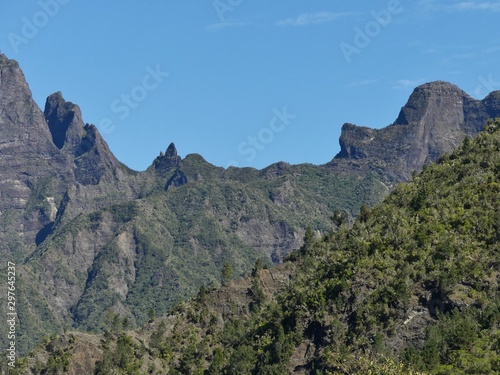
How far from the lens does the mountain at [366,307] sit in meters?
138

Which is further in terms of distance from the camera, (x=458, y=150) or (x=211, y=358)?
(x=458, y=150)

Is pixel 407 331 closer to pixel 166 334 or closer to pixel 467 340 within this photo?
pixel 467 340

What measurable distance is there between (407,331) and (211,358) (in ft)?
122

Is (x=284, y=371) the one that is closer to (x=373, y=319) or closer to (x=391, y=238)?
(x=373, y=319)

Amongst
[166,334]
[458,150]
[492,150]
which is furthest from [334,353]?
[458,150]

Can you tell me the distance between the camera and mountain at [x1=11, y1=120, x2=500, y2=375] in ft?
452

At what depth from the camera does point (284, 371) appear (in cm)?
14738

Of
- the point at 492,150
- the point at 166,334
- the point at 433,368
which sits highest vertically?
the point at 492,150

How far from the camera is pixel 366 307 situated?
145875mm

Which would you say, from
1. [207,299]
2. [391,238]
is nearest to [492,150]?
[391,238]

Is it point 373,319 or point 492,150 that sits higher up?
point 492,150

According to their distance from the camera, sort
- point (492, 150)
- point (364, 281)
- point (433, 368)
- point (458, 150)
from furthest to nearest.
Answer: point (458, 150)
point (492, 150)
point (364, 281)
point (433, 368)

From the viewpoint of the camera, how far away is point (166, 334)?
570 ft

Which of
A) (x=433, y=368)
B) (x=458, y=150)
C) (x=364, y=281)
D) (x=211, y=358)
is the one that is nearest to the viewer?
(x=433, y=368)
